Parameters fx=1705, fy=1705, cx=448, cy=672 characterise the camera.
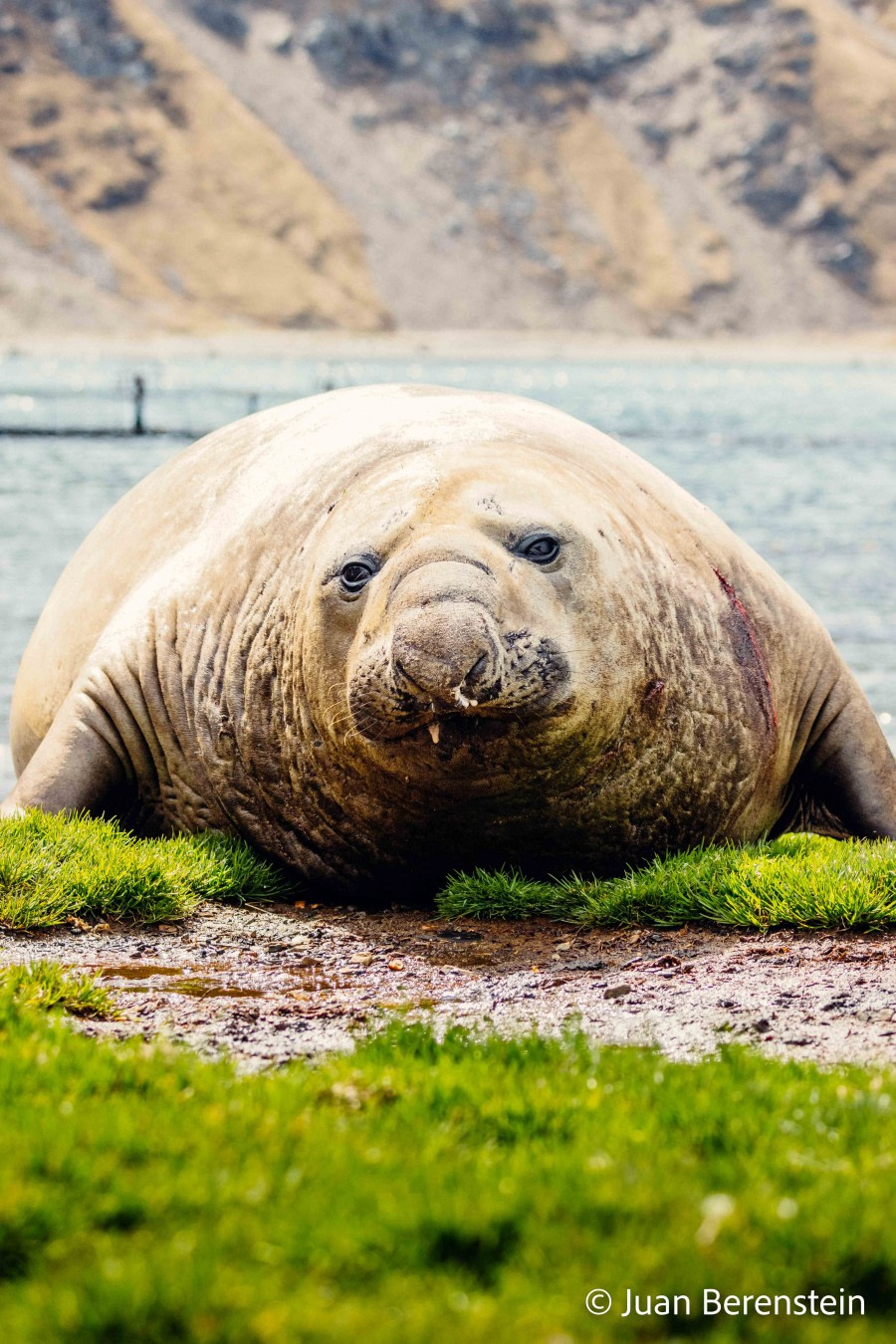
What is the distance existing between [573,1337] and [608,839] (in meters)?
4.38

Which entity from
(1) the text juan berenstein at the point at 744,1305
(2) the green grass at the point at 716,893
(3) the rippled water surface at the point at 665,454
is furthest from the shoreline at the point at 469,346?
(1) the text juan berenstein at the point at 744,1305

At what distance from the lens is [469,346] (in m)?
154

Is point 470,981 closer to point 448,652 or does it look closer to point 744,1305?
point 448,652

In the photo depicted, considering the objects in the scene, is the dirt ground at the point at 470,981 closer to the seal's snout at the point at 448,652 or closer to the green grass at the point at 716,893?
the green grass at the point at 716,893

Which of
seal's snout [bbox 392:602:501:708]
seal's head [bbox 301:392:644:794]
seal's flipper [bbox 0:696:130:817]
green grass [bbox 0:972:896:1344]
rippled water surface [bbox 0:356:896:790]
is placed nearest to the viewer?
green grass [bbox 0:972:896:1344]

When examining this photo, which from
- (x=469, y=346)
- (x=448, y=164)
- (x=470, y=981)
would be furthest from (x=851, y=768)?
(x=448, y=164)

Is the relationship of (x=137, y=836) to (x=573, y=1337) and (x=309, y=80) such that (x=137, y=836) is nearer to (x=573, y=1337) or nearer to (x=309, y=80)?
(x=573, y=1337)

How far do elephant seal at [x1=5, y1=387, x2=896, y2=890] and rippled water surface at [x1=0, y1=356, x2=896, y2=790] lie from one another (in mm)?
3670

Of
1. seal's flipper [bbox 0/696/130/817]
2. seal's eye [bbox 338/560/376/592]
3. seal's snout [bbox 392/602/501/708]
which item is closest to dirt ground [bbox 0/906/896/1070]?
seal's snout [bbox 392/602/501/708]

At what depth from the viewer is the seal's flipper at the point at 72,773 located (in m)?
7.81

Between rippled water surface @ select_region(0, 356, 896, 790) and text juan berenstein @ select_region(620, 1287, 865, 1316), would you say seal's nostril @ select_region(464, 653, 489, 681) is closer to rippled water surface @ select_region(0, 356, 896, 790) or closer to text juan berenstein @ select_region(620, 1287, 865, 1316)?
text juan berenstein @ select_region(620, 1287, 865, 1316)

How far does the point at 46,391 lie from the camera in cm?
8000

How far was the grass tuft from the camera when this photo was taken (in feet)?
16.5

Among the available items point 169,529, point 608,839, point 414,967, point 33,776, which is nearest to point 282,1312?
point 414,967
